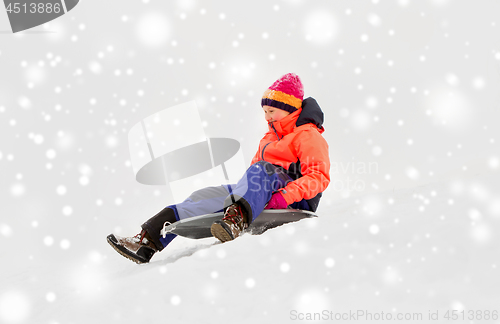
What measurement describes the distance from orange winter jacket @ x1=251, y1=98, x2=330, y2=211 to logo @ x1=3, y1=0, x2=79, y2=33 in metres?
3.37

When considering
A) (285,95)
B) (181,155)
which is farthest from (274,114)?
(181,155)

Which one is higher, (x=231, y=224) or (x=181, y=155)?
(x=181, y=155)

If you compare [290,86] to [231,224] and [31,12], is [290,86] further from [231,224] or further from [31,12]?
[31,12]

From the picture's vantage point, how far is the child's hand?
2186 millimetres

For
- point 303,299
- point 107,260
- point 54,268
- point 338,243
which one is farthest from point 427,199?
point 54,268

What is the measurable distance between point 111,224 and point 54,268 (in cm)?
256

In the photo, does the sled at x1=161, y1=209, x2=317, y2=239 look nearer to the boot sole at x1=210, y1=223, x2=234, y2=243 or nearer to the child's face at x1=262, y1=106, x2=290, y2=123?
the boot sole at x1=210, y1=223, x2=234, y2=243

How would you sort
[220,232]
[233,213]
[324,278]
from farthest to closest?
[233,213]
[220,232]
[324,278]

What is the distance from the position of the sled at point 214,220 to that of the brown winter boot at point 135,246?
11cm

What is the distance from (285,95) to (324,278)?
1629 mm

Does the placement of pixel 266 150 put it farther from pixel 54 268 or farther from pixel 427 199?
pixel 54 268

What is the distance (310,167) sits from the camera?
91.7 inches

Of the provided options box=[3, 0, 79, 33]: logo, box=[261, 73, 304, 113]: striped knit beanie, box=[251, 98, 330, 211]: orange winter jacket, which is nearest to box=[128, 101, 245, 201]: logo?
box=[251, 98, 330, 211]: orange winter jacket

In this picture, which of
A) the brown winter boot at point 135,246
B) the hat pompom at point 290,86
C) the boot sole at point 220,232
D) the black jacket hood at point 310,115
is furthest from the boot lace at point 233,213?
the hat pompom at point 290,86
